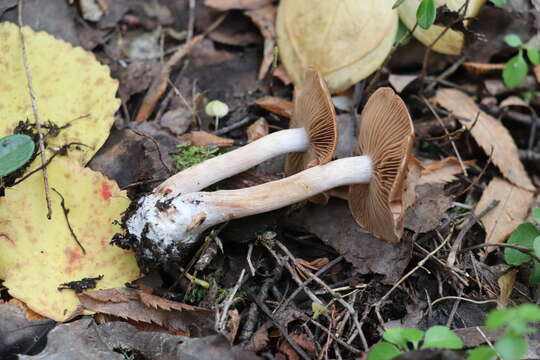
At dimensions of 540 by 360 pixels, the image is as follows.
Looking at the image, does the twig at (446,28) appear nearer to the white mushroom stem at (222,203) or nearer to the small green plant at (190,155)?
the white mushroom stem at (222,203)

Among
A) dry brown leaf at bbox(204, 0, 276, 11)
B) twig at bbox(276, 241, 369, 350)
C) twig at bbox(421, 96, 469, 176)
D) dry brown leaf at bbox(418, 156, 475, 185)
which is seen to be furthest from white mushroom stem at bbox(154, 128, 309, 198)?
dry brown leaf at bbox(204, 0, 276, 11)

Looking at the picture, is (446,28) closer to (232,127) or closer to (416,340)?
(232,127)

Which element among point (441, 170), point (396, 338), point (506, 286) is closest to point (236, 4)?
point (441, 170)

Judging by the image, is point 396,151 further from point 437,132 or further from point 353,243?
point 437,132

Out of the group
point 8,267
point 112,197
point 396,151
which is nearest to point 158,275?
point 112,197

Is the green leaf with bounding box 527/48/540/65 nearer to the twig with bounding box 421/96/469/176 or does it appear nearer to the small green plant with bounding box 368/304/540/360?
the twig with bounding box 421/96/469/176

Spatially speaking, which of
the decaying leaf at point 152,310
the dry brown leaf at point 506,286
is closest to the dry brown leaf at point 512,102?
the dry brown leaf at point 506,286
